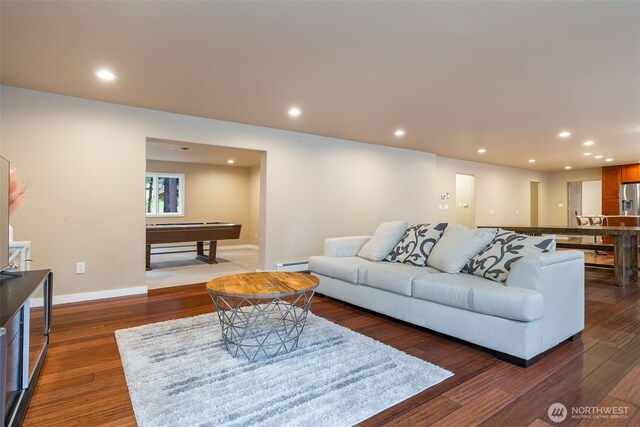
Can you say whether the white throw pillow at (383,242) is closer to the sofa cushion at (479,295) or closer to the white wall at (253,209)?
the sofa cushion at (479,295)

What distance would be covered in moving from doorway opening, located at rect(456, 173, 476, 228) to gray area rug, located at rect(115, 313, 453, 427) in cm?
703

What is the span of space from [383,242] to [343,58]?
196 cm

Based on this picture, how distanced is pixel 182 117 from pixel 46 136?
1441 millimetres

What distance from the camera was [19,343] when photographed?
1729mm

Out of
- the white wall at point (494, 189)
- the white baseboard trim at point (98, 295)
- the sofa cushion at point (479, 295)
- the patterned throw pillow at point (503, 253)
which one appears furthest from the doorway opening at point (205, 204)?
the white wall at point (494, 189)

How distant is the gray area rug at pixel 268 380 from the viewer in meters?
1.63

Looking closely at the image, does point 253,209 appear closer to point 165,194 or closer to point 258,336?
point 165,194

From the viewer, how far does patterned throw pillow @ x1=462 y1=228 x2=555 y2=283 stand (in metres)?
2.57

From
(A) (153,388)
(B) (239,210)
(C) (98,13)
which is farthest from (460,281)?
(B) (239,210)

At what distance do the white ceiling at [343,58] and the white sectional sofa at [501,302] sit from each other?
1.59 metres

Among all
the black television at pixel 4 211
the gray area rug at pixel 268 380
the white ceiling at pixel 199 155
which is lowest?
the gray area rug at pixel 268 380

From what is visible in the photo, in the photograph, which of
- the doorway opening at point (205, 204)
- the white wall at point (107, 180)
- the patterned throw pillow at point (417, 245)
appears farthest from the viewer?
the doorway opening at point (205, 204)

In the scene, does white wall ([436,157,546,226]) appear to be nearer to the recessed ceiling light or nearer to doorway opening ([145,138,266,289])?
doorway opening ([145,138,266,289])

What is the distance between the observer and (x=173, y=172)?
8.50 metres
